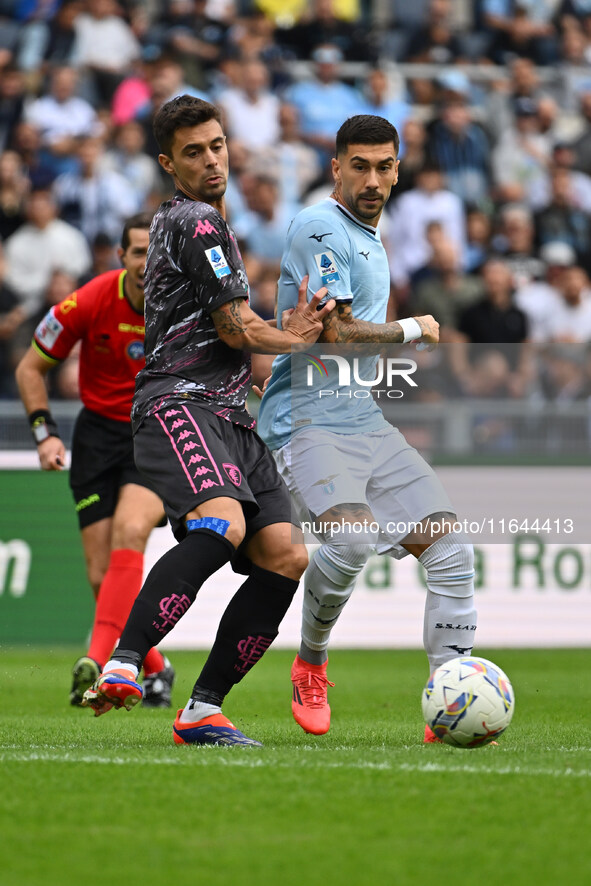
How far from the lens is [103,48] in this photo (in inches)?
600

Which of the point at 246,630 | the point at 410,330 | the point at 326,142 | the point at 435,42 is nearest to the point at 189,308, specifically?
the point at 410,330

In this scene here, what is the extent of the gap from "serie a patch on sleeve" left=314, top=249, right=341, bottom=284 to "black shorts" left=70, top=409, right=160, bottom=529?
2.39 m

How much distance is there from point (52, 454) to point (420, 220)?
779 centimetres

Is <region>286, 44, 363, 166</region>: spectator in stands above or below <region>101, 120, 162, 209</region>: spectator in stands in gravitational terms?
above

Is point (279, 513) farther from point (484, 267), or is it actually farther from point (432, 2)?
point (432, 2)

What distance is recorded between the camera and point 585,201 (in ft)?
52.5

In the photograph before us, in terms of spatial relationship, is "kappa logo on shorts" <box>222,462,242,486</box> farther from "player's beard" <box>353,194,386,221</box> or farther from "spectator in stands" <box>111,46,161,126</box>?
"spectator in stands" <box>111,46,161,126</box>

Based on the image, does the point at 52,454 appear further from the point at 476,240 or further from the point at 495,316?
the point at 476,240

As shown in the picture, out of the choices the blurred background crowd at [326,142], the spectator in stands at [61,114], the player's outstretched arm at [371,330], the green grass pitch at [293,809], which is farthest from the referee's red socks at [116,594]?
the spectator in stands at [61,114]

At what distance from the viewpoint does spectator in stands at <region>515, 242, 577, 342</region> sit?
1373 centimetres

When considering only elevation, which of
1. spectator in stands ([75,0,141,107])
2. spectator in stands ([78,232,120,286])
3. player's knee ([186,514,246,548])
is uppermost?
spectator in stands ([75,0,141,107])

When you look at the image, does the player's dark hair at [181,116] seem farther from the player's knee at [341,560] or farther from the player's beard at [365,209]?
the player's knee at [341,560]

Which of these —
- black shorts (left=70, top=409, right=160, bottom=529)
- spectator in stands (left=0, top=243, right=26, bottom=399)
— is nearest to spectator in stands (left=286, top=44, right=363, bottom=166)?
spectator in stands (left=0, top=243, right=26, bottom=399)

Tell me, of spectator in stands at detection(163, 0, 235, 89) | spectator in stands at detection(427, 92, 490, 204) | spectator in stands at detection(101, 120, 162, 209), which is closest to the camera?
spectator in stands at detection(101, 120, 162, 209)
